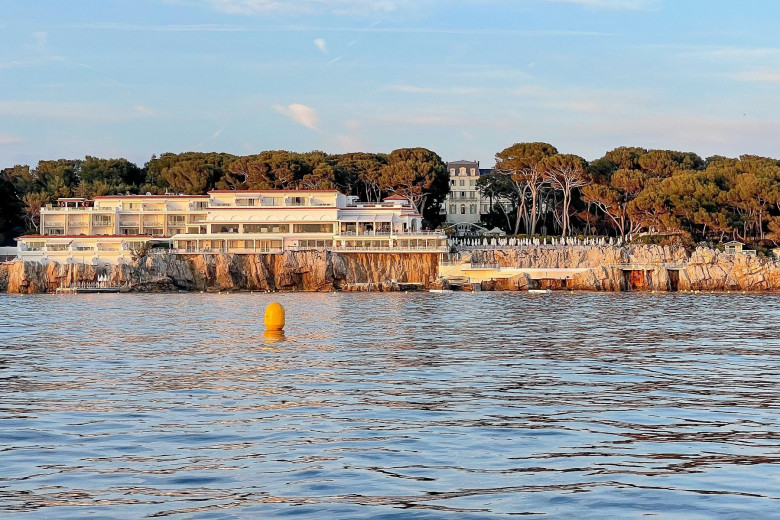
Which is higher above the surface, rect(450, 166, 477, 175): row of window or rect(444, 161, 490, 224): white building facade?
rect(450, 166, 477, 175): row of window

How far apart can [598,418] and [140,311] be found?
4445 cm

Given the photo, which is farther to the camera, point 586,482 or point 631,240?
point 631,240

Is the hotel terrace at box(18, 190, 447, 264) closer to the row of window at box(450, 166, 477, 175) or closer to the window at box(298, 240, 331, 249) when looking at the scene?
the window at box(298, 240, 331, 249)

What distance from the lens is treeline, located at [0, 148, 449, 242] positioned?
388 feet

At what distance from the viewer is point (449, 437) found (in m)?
17.4

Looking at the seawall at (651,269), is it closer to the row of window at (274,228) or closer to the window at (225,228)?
the row of window at (274,228)

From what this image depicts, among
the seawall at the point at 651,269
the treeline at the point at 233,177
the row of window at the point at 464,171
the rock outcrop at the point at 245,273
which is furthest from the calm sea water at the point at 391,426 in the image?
the row of window at the point at 464,171

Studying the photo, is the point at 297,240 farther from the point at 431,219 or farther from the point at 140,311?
the point at 140,311

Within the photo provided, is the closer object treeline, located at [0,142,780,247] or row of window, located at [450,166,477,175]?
treeline, located at [0,142,780,247]

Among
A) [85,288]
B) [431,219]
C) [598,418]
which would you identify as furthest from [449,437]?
[431,219]

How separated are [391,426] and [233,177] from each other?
108 metres

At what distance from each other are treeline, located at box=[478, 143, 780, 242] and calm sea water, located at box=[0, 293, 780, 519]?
204ft

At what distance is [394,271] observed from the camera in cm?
10044

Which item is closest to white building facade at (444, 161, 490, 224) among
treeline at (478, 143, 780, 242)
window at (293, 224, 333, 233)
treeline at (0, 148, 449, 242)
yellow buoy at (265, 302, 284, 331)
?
treeline at (478, 143, 780, 242)
